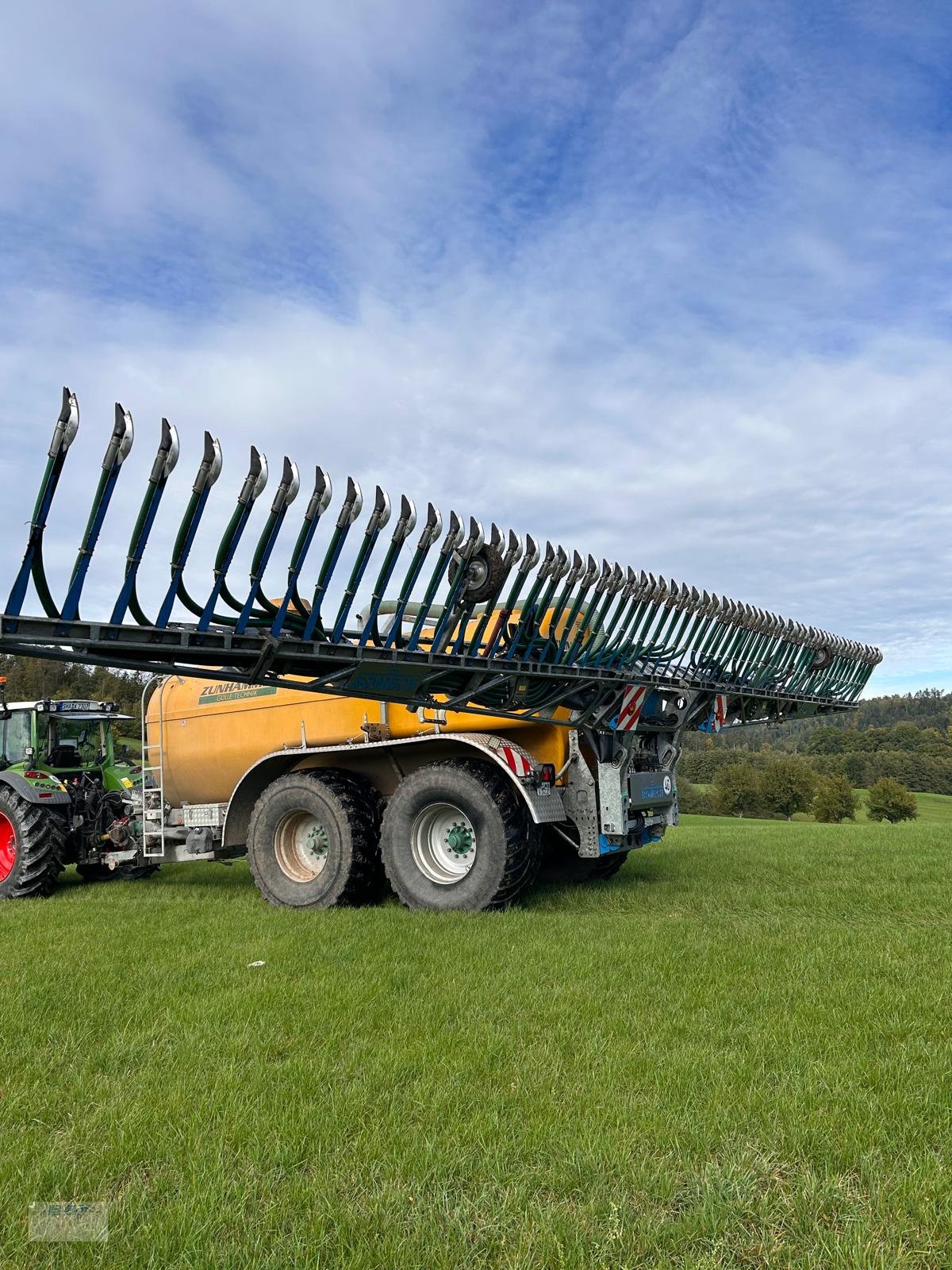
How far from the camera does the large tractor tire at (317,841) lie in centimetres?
779

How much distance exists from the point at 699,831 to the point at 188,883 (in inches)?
352

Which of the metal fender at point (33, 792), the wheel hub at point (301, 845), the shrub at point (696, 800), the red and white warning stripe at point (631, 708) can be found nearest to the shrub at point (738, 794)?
the shrub at point (696, 800)

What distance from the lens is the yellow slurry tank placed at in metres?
7.85

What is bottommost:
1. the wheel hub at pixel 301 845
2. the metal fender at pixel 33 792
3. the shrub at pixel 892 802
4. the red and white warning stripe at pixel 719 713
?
the shrub at pixel 892 802

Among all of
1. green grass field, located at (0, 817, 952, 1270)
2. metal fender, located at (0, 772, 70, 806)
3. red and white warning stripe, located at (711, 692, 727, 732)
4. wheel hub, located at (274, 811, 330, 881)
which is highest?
red and white warning stripe, located at (711, 692, 727, 732)

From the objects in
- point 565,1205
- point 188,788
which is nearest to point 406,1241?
point 565,1205

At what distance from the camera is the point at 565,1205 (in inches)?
99.0

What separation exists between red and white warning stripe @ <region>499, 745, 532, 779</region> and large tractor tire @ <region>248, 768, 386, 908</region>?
1.66m

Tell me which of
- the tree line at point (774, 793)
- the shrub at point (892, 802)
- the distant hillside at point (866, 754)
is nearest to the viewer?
the shrub at point (892, 802)

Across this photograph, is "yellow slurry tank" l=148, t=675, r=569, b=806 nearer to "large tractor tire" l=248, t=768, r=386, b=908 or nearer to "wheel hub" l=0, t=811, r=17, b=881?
"large tractor tire" l=248, t=768, r=386, b=908

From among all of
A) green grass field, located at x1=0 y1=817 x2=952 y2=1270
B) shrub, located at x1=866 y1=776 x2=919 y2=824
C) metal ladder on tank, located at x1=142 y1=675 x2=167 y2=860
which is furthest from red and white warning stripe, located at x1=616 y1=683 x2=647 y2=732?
shrub, located at x1=866 y1=776 x2=919 y2=824

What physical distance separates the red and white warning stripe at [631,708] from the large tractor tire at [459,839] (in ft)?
4.32

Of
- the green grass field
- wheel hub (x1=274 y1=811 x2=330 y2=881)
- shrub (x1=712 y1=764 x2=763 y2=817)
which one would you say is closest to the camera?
the green grass field

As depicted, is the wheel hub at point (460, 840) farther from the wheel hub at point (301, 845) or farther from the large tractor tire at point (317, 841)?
the wheel hub at point (301, 845)
